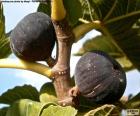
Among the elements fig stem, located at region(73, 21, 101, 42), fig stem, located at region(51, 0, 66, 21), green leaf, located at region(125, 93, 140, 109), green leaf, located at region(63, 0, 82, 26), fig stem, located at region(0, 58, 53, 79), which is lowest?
green leaf, located at region(125, 93, 140, 109)

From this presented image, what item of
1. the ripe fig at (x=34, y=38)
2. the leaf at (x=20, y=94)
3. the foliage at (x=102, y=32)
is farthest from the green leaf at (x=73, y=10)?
the leaf at (x=20, y=94)

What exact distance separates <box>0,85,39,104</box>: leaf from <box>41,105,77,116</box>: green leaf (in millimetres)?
494

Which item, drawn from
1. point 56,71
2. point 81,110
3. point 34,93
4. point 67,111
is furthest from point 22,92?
point 67,111

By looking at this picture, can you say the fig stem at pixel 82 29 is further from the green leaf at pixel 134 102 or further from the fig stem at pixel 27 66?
the green leaf at pixel 134 102

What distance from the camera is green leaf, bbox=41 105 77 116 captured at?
109cm

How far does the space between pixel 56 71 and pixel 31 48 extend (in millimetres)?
102

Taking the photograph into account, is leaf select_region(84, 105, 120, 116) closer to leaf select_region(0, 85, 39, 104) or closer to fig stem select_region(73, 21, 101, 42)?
fig stem select_region(73, 21, 101, 42)

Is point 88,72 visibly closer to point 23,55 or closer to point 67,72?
point 67,72

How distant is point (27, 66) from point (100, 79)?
23cm

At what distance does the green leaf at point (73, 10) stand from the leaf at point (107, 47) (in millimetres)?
424

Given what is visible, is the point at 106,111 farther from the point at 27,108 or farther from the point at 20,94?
the point at 20,94

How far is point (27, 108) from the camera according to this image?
1.20 m

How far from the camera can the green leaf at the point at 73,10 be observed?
150 cm

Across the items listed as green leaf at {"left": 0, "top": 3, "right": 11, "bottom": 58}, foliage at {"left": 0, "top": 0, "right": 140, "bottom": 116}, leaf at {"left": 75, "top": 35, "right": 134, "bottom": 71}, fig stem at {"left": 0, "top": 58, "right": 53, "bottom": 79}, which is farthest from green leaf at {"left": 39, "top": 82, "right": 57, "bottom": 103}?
leaf at {"left": 75, "top": 35, "right": 134, "bottom": 71}
